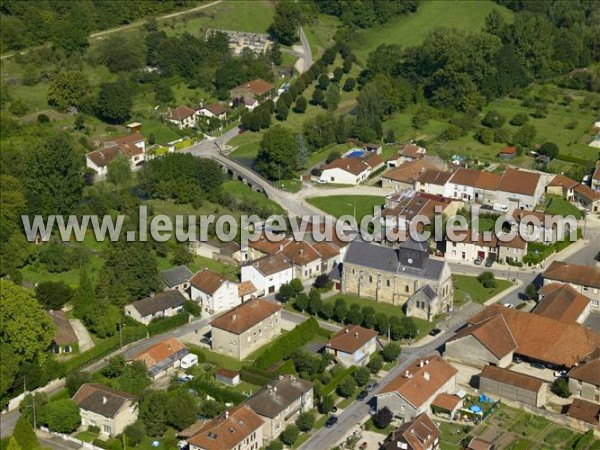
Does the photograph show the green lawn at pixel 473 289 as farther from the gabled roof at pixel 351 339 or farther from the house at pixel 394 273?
the gabled roof at pixel 351 339

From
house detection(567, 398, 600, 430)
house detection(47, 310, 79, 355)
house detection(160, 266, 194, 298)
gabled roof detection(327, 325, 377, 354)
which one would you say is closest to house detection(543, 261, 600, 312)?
house detection(567, 398, 600, 430)

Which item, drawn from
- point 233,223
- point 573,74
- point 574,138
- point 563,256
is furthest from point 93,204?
point 573,74

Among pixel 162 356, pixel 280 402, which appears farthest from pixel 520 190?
pixel 280 402

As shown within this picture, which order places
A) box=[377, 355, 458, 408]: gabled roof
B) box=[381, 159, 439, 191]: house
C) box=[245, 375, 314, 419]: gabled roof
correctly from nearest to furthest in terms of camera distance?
box=[245, 375, 314, 419]: gabled roof → box=[377, 355, 458, 408]: gabled roof → box=[381, 159, 439, 191]: house

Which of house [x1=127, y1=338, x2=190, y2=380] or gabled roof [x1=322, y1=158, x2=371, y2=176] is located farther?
gabled roof [x1=322, y1=158, x2=371, y2=176]

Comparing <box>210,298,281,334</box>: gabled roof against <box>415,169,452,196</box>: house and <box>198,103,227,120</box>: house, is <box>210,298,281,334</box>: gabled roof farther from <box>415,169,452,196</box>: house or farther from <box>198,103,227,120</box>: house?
<box>198,103,227,120</box>: house

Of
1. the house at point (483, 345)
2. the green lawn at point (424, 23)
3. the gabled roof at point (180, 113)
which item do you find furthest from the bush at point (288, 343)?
the green lawn at point (424, 23)
